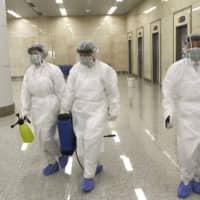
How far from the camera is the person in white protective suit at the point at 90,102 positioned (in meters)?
3.03

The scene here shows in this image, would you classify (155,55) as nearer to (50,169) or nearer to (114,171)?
(114,171)

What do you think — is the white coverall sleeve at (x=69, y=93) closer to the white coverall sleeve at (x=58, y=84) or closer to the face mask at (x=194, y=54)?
the white coverall sleeve at (x=58, y=84)

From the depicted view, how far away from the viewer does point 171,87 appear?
2812mm

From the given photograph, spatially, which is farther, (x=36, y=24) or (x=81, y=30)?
(x=36, y=24)

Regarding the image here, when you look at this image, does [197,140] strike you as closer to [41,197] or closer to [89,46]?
[89,46]

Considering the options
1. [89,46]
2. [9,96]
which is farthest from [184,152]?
[9,96]

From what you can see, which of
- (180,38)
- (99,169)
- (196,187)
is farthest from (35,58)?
(180,38)

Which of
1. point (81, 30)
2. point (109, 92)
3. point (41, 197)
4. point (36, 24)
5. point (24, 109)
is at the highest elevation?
point (36, 24)

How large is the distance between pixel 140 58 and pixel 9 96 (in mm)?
4206

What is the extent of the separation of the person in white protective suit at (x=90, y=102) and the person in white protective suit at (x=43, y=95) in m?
0.28

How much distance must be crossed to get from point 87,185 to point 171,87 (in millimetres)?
1442

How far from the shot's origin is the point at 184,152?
2.78 m

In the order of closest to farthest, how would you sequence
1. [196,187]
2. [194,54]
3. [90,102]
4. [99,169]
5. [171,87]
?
[194,54] < [171,87] < [196,187] < [90,102] < [99,169]

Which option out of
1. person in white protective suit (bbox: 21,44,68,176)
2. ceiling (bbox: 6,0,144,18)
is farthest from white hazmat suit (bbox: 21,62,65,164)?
ceiling (bbox: 6,0,144,18)
